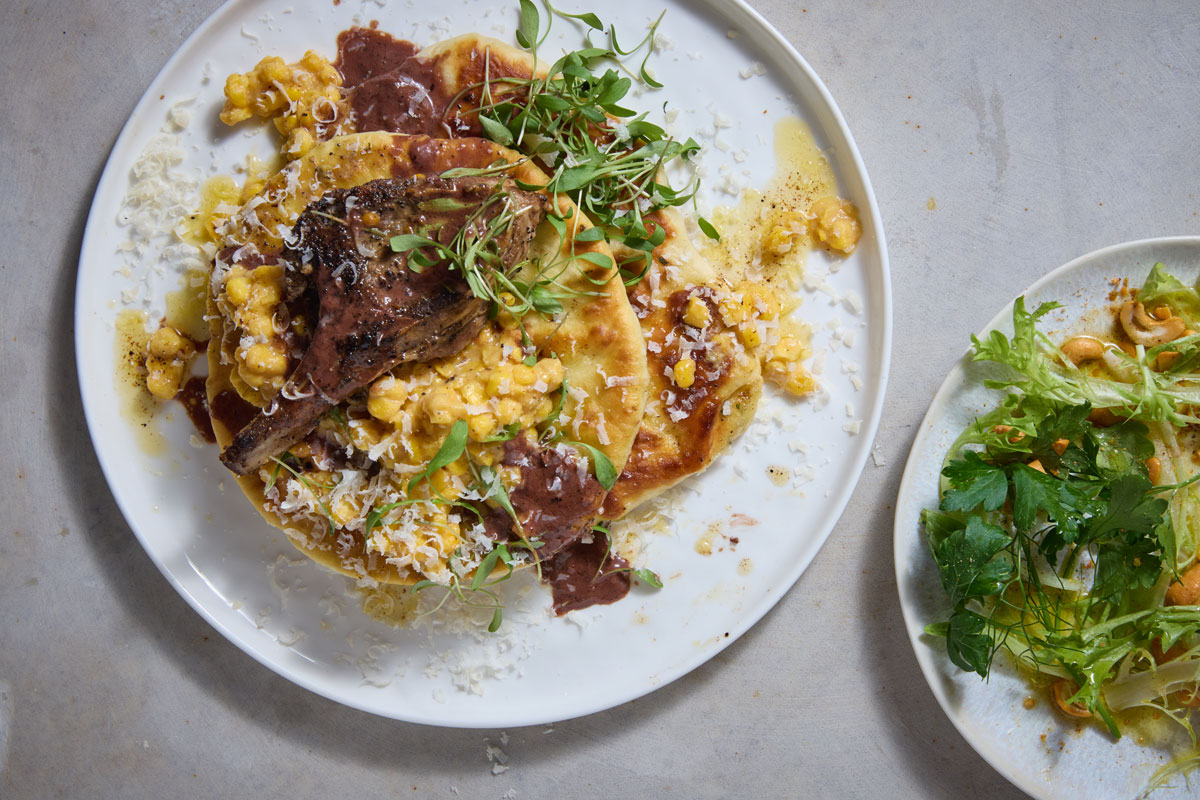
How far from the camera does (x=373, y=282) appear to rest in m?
3.11

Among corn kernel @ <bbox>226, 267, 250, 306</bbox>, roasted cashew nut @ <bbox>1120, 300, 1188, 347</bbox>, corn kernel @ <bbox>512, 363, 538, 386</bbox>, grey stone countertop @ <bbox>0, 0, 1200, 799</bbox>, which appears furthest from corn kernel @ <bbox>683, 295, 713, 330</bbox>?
roasted cashew nut @ <bbox>1120, 300, 1188, 347</bbox>

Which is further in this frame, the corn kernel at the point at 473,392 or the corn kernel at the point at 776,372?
the corn kernel at the point at 776,372

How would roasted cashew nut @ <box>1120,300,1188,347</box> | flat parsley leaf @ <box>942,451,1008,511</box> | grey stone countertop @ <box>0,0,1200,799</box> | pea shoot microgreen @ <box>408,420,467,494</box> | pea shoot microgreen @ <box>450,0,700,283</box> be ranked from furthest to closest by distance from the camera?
grey stone countertop @ <box>0,0,1200,799</box>, roasted cashew nut @ <box>1120,300,1188,347</box>, flat parsley leaf @ <box>942,451,1008,511</box>, pea shoot microgreen @ <box>450,0,700,283</box>, pea shoot microgreen @ <box>408,420,467,494</box>

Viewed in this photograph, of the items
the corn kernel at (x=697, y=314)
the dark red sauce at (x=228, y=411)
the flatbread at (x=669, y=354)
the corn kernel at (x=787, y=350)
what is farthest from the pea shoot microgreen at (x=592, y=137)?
the dark red sauce at (x=228, y=411)

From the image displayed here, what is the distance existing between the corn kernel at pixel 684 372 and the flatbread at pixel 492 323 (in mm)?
210

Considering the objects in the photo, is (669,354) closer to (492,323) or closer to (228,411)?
(492,323)

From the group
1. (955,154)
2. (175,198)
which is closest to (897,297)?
(955,154)

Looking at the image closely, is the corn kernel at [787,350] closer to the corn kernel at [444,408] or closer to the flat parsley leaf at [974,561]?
the flat parsley leaf at [974,561]

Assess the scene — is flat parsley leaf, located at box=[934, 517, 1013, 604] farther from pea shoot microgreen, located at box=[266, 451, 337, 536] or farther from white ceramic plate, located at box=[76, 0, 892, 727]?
pea shoot microgreen, located at box=[266, 451, 337, 536]

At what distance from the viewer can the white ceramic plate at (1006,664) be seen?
3.95 metres

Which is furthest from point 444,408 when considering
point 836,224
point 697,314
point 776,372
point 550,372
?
point 836,224

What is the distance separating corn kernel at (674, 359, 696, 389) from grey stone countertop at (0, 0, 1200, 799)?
1.36 m

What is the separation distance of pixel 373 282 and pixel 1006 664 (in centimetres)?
388

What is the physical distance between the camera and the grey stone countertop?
419cm
